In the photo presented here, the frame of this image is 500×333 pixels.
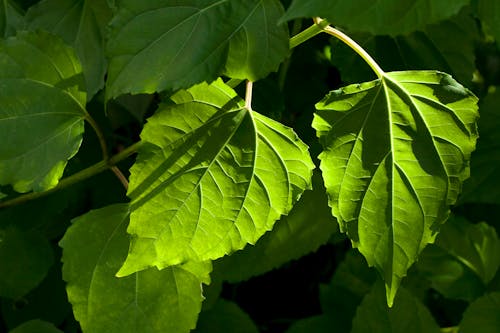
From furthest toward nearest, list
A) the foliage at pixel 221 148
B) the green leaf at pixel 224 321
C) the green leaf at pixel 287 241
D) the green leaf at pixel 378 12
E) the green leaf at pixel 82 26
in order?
the green leaf at pixel 224 321 → the green leaf at pixel 287 241 → the green leaf at pixel 82 26 → the foliage at pixel 221 148 → the green leaf at pixel 378 12

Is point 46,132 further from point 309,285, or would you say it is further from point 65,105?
point 309,285

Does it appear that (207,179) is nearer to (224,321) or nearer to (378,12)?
(378,12)

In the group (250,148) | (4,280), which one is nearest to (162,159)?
(250,148)

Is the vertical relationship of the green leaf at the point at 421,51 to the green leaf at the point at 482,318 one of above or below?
above

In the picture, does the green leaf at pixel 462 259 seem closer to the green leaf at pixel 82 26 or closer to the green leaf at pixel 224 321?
the green leaf at pixel 224 321

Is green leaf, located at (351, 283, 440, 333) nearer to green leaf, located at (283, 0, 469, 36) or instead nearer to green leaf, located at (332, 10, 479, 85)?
green leaf, located at (332, 10, 479, 85)

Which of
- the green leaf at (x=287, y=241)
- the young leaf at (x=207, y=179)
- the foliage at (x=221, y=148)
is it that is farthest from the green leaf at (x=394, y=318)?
the young leaf at (x=207, y=179)

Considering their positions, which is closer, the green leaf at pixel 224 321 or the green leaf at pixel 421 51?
the green leaf at pixel 421 51

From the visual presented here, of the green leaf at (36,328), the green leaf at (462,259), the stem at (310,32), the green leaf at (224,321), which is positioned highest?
the stem at (310,32)

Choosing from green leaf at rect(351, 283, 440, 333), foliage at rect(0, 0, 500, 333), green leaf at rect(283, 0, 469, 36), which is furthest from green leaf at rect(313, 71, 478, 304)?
green leaf at rect(351, 283, 440, 333)
